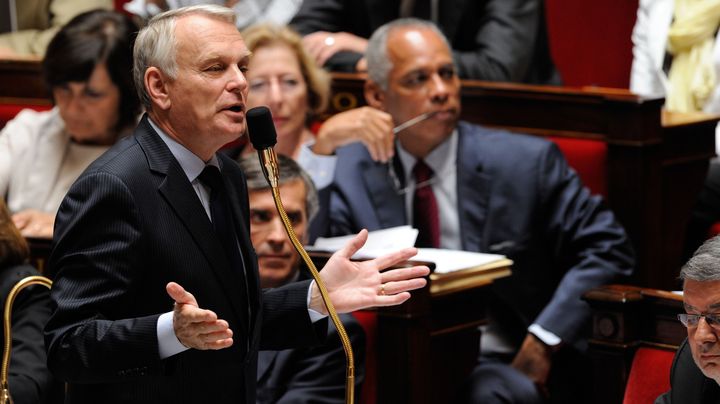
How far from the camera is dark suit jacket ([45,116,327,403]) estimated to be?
56.3 inches

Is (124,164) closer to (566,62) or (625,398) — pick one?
(625,398)

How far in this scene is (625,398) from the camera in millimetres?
1968

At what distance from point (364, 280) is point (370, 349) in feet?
2.35

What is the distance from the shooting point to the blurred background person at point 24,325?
2.13 m

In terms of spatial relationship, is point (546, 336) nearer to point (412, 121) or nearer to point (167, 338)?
point (412, 121)

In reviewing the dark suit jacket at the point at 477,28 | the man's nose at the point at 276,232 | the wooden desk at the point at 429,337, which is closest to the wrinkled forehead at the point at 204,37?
the wooden desk at the point at 429,337

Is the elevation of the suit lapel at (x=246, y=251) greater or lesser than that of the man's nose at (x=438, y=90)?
greater

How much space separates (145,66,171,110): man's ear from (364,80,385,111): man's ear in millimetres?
1439

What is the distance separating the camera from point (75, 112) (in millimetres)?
3055

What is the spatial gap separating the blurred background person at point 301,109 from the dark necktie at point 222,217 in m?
1.16

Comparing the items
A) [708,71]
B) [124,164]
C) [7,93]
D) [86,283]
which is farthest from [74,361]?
[708,71]

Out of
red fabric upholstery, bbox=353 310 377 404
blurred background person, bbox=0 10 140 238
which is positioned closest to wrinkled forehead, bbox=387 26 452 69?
blurred background person, bbox=0 10 140 238

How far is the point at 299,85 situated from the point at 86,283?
1609 millimetres

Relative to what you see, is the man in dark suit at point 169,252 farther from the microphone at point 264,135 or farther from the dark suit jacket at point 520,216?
the dark suit jacket at point 520,216
